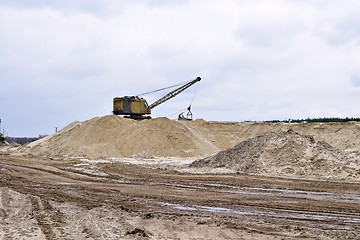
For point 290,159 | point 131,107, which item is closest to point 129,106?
point 131,107

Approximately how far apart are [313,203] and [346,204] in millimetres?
878

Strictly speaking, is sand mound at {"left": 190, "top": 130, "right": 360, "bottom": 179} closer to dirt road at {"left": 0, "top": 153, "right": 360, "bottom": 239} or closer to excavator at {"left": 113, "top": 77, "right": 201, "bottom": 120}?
dirt road at {"left": 0, "top": 153, "right": 360, "bottom": 239}

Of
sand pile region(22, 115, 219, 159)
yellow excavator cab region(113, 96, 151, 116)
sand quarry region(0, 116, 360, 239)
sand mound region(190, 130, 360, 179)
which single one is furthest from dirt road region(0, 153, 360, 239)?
yellow excavator cab region(113, 96, 151, 116)

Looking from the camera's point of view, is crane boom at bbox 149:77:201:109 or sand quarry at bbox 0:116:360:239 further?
crane boom at bbox 149:77:201:109

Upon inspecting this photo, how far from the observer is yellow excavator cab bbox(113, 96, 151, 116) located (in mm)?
42125

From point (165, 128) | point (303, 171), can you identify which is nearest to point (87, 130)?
point (165, 128)

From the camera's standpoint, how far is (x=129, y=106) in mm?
42344

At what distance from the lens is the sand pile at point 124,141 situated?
35.6 m

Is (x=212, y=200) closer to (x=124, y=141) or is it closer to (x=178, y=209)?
(x=178, y=209)

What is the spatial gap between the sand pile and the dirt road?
61.3 feet

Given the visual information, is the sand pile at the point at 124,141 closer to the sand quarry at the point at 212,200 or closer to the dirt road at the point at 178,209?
the sand quarry at the point at 212,200

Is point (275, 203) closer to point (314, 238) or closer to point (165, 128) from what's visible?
point (314, 238)

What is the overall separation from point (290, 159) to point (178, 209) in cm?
1220

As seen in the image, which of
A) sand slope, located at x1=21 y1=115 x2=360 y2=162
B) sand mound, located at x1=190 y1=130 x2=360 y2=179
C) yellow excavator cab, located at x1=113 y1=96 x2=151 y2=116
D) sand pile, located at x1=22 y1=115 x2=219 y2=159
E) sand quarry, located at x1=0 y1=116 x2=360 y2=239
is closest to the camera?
sand quarry, located at x1=0 y1=116 x2=360 y2=239
